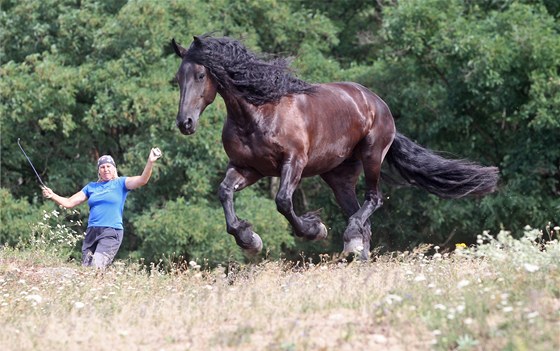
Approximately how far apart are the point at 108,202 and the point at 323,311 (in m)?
4.42

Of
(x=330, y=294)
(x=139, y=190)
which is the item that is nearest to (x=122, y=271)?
(x=330, y=294)

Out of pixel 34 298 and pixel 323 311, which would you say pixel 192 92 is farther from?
pixel 323 311

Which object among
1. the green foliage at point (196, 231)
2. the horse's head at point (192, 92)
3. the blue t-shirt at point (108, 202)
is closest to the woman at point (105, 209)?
the blue t-shirt at point (108, 202)

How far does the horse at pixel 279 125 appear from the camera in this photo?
948 cm

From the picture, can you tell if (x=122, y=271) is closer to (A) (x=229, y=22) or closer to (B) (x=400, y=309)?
(B) (x=400, y=309)

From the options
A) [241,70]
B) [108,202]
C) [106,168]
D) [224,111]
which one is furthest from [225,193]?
[224,111]

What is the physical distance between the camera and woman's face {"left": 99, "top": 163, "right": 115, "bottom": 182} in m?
10.8

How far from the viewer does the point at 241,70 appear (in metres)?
9.75

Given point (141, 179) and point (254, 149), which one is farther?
point (141, 179)

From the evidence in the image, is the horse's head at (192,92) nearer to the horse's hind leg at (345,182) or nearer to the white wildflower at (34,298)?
the white wildflower at (34,298)

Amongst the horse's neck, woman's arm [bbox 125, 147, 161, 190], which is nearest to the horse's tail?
the horse's neck

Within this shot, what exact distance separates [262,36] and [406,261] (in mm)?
16447

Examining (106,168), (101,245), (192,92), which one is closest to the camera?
(192,92)

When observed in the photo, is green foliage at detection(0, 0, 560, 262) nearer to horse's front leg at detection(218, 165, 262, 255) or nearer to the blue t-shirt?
the blue t-shirt
